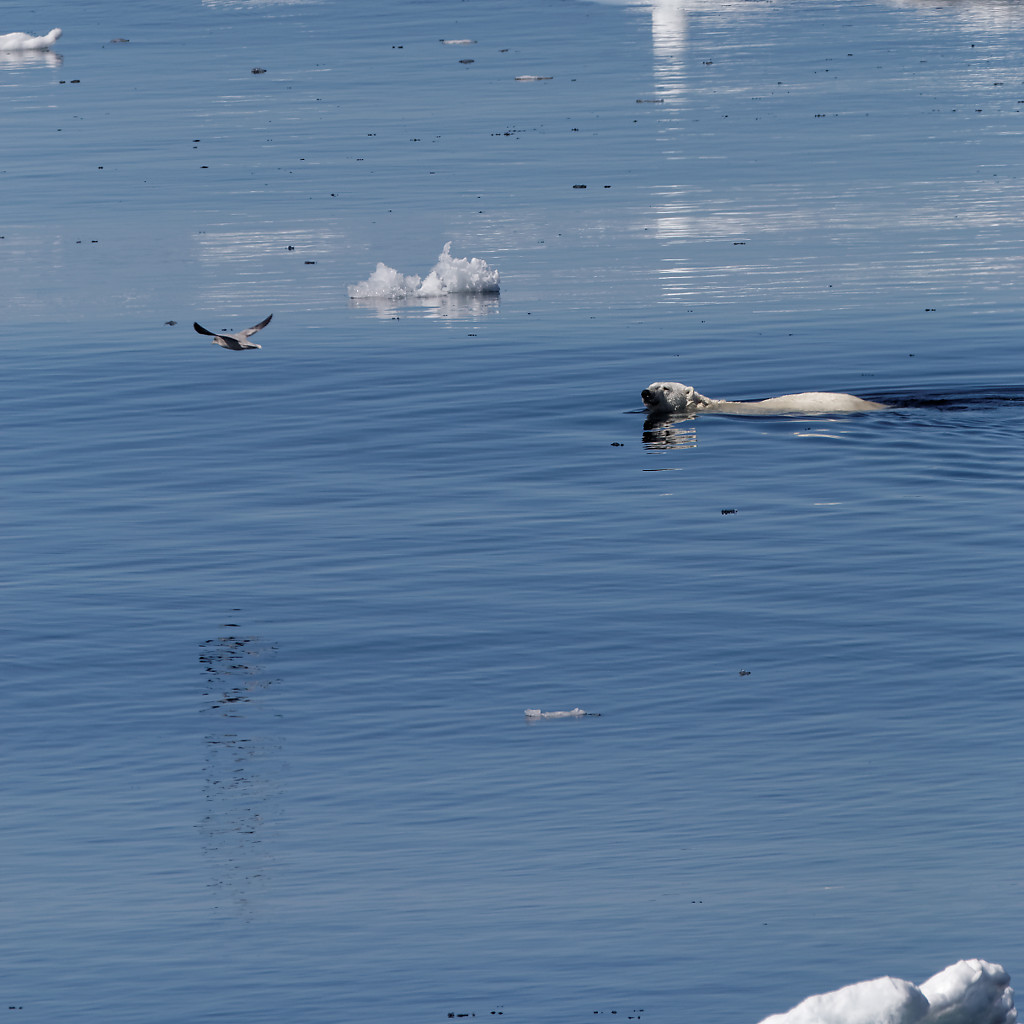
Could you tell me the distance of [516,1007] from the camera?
1295 centimetres

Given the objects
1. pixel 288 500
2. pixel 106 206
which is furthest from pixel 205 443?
pixel 106 206

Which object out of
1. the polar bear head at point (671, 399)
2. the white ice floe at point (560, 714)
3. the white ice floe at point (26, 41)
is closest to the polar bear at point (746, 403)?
the polar bear head at point (671, 399)

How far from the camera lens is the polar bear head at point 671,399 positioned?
3073cm

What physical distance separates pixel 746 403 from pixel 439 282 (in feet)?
37.8

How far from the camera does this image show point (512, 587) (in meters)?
23.6

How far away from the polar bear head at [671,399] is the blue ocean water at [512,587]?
0.54m

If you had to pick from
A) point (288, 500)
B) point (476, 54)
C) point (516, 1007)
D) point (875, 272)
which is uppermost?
point (476, 54)

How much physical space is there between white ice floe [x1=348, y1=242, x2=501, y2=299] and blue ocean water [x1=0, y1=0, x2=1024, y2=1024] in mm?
386

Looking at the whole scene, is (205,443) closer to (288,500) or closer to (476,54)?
(288,500)

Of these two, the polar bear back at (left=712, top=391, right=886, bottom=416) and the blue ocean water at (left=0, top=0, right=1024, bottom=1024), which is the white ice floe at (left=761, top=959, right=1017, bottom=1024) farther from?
the polar bear back at (left=712, top=391, right=886, bottom=416)

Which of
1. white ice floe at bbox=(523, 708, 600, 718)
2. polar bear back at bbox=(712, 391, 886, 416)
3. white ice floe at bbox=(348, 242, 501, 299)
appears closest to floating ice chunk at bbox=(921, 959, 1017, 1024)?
white ice floe at bbox=(523, 708, 600, 718)

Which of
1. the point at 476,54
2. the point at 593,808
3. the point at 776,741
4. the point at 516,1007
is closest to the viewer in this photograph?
the point at 516,1007

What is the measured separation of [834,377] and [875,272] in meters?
9.43

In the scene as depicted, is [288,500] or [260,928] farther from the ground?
[288,500]
